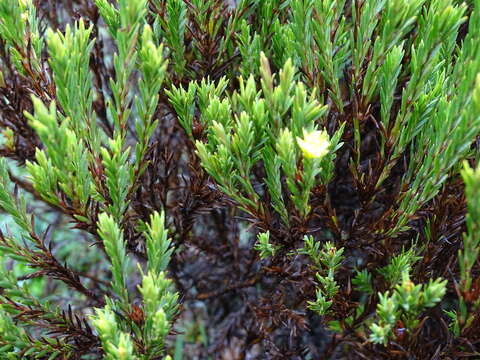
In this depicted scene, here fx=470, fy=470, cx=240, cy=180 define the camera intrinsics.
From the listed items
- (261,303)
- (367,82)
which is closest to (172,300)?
(261,303)

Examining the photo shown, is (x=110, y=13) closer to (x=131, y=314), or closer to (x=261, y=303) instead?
(x=131, y=314)

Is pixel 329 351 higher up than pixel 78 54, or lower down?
lower down

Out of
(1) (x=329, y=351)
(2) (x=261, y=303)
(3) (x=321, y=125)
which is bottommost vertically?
(1) (x=329, y=351)

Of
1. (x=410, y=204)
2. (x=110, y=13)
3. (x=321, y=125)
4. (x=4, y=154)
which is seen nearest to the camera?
(x=410, y=204)

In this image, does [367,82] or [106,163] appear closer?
[106,163]

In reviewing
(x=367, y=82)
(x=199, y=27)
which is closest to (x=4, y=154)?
(x=199, y=27)

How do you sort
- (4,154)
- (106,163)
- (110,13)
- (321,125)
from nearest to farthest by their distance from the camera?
(106,163), (110,13), (321,125), (4,154)

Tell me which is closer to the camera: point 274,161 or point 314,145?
point 314,145
